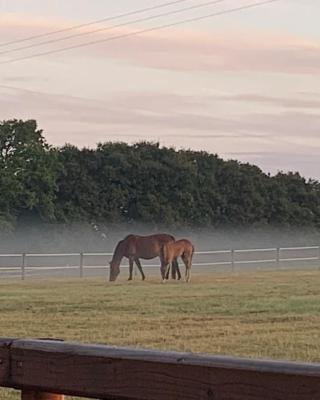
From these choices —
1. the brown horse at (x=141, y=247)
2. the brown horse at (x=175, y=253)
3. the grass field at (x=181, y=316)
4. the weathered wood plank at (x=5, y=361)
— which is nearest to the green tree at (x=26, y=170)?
the brown horse at (x=141, y=247)

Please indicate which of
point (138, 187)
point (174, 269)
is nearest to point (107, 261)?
point (174, 269)

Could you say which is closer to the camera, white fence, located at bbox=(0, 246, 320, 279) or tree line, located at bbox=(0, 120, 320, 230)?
white fence, located at bbox=(0, 246, 320, 279)

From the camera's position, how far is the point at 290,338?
14.6 m

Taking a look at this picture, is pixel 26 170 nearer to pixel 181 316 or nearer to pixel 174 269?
pixel 174 269

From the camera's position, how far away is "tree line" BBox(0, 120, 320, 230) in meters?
57.1

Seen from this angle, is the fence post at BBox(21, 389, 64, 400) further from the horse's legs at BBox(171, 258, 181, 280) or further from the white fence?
the white fence

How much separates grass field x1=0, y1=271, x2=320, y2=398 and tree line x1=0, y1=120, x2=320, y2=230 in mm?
26433

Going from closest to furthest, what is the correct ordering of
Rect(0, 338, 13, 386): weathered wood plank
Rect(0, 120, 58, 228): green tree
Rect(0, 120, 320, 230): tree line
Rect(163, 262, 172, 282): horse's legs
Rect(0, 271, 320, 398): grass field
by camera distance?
Rect(0, 338, 13, 386): weathered wood plank, Rect(0, 271, 320, 398): grass field, Rect(163, 262, 172, 282): horse's legs, Rect(0, 120, 58, 228): green tree, Rect(0, 120, 320, 230): tree line

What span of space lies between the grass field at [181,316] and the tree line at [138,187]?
2643 cm

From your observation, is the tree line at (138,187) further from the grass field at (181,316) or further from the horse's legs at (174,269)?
the grass field at (181,316)

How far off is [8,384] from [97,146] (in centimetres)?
6162

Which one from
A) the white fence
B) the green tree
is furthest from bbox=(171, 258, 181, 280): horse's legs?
the green tree

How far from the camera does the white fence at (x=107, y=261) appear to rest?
4197 centimetres

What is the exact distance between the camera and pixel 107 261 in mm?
46156
